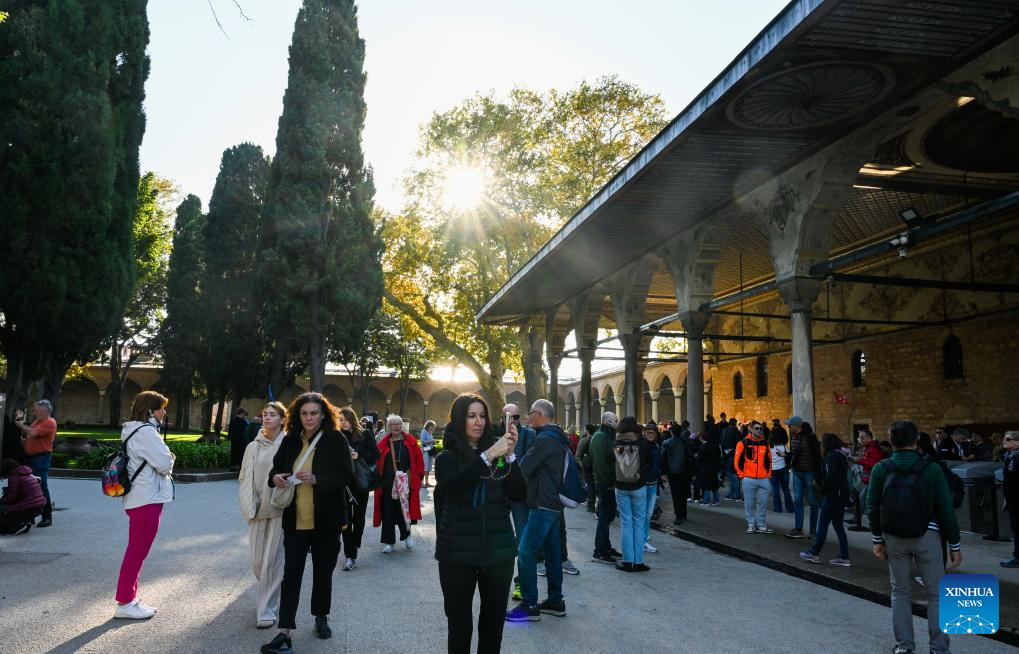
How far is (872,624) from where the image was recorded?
5.42 metres

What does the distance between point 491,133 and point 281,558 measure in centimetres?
2586

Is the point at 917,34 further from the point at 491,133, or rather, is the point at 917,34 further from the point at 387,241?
the point at 387,241

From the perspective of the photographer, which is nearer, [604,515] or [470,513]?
[470,513]

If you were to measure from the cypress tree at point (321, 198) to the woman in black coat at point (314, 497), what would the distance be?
22292 mm

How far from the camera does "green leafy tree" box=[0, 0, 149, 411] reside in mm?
19734

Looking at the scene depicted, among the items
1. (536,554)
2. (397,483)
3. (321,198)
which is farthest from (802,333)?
(321,198)

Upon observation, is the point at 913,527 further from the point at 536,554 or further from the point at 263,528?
the point at 263,528

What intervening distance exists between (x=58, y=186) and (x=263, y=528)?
19170mm

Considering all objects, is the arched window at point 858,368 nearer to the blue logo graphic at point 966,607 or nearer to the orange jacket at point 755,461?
the orange jacket at point 755,461

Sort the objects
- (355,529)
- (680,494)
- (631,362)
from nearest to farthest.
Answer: (355,529)
(680,494)
(631,362)

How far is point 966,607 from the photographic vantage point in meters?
4.99

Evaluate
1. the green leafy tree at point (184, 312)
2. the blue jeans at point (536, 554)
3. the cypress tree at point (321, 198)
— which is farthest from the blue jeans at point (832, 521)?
the green leafy tree at point (184, 312)

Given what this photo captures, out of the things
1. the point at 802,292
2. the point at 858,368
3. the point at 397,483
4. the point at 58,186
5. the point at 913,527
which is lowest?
the point at 397,483

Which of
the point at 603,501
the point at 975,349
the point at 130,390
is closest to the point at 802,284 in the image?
the point at 603,501
